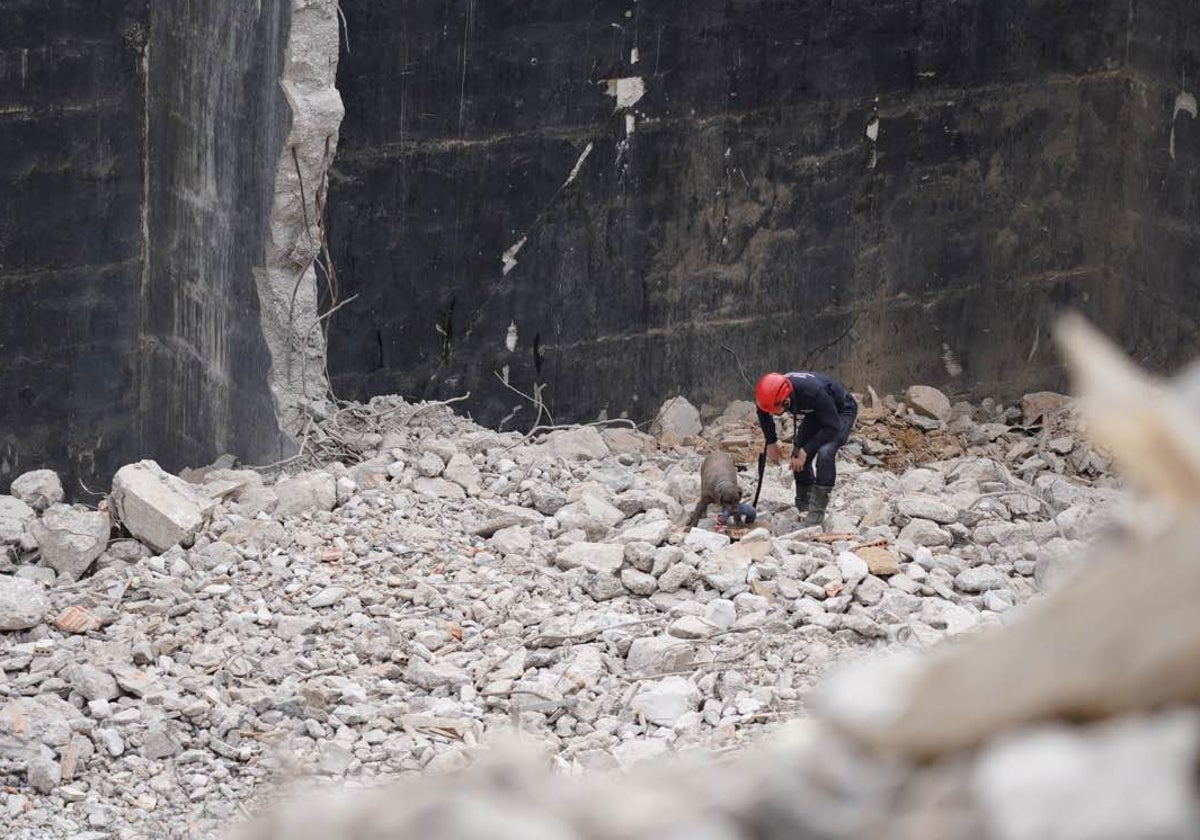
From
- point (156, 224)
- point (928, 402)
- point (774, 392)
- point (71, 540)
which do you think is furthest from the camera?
point (928, 402)

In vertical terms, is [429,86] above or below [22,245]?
above

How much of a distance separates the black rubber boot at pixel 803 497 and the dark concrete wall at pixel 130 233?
3.25 meters

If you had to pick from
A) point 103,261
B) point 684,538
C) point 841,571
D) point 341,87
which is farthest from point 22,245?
point 841,571

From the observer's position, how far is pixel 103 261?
39.3ft

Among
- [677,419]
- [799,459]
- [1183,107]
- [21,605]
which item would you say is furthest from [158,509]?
[1183,107]

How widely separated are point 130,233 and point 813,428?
472 cm

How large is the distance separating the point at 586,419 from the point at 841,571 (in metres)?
3.51

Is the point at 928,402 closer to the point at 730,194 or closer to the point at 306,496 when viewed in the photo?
the point at 730,194

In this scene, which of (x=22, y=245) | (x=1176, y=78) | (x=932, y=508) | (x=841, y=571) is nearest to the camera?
(x=841, y=571)

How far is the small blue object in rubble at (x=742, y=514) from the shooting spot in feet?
35.3

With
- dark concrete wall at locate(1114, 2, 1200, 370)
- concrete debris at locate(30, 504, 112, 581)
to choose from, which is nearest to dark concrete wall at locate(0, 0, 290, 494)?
concrete debris at locate(30, 504, 112, 581)

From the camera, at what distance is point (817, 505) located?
11.2 m

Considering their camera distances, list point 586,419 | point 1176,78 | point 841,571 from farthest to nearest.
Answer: point 1176,78, point 586,419, point 841,571

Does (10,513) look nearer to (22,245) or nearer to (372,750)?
(22,245)
